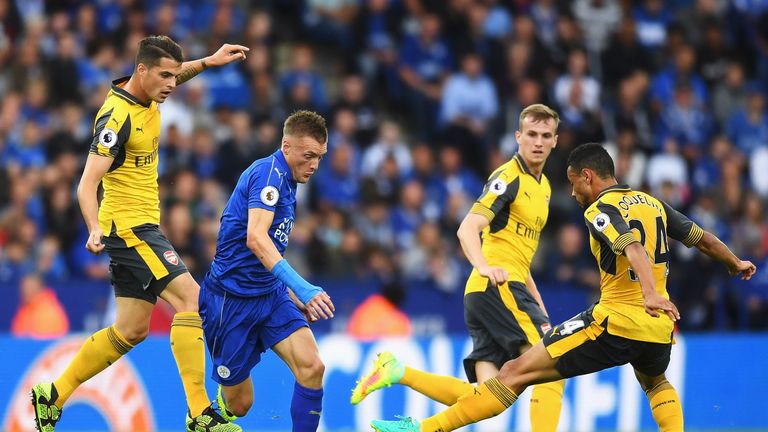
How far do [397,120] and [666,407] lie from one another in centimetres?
951

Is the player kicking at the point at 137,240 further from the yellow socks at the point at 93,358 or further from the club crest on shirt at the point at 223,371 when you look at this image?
the club crest on shirt at the point at 223,371

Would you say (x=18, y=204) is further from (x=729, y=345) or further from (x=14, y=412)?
(x=729, y=345)

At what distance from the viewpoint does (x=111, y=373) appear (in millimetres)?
12422

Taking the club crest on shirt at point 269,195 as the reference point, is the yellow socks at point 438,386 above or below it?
below

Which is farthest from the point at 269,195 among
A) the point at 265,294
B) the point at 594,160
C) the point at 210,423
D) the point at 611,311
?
the point at 611,311

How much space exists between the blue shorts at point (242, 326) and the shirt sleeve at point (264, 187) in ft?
2.54

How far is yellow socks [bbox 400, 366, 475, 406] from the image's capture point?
9.72 m

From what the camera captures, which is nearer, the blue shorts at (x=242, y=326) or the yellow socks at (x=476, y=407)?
the blue shorts at (x=242, y=326)

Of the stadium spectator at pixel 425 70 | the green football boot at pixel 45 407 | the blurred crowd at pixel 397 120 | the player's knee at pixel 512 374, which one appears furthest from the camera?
the stadium spectator at pixel 425 70

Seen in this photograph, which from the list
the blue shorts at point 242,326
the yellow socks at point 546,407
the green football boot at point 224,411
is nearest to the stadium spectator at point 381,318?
the yellow socks at point 546,407

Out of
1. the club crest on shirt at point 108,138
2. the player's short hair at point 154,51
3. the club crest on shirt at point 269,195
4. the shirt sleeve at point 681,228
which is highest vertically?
the player's short hair at point 154,51

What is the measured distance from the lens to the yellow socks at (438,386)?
31.9 feet

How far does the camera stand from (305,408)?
8594 mm

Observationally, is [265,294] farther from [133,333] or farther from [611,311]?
[611,311]
